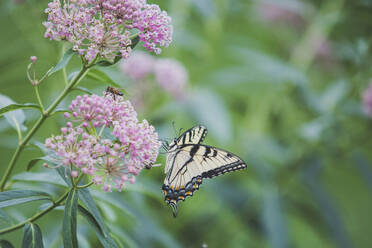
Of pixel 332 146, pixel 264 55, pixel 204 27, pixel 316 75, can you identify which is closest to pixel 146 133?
pixel 332 146

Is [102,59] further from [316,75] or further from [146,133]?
[316,75]

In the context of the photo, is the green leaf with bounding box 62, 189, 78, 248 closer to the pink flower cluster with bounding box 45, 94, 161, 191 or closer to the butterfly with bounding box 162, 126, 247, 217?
the pink flower cluster with bounding box 45, 94, 161, 191

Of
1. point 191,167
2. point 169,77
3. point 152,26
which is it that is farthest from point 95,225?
point 169,77

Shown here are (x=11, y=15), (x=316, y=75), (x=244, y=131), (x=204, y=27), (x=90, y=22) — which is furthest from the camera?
(x=316, y=75)

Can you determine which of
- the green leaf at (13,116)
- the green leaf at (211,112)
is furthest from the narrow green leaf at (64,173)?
the green leaf at (211,112)

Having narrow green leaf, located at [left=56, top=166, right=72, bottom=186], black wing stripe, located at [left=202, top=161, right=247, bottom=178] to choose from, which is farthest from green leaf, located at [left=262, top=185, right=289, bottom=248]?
narrow green leaf, located at [left=56, top=166, right=72, bottom=186]

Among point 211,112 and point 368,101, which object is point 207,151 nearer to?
point 211,112

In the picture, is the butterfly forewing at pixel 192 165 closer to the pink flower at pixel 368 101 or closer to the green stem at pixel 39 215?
the green stem at pixel 39 215
